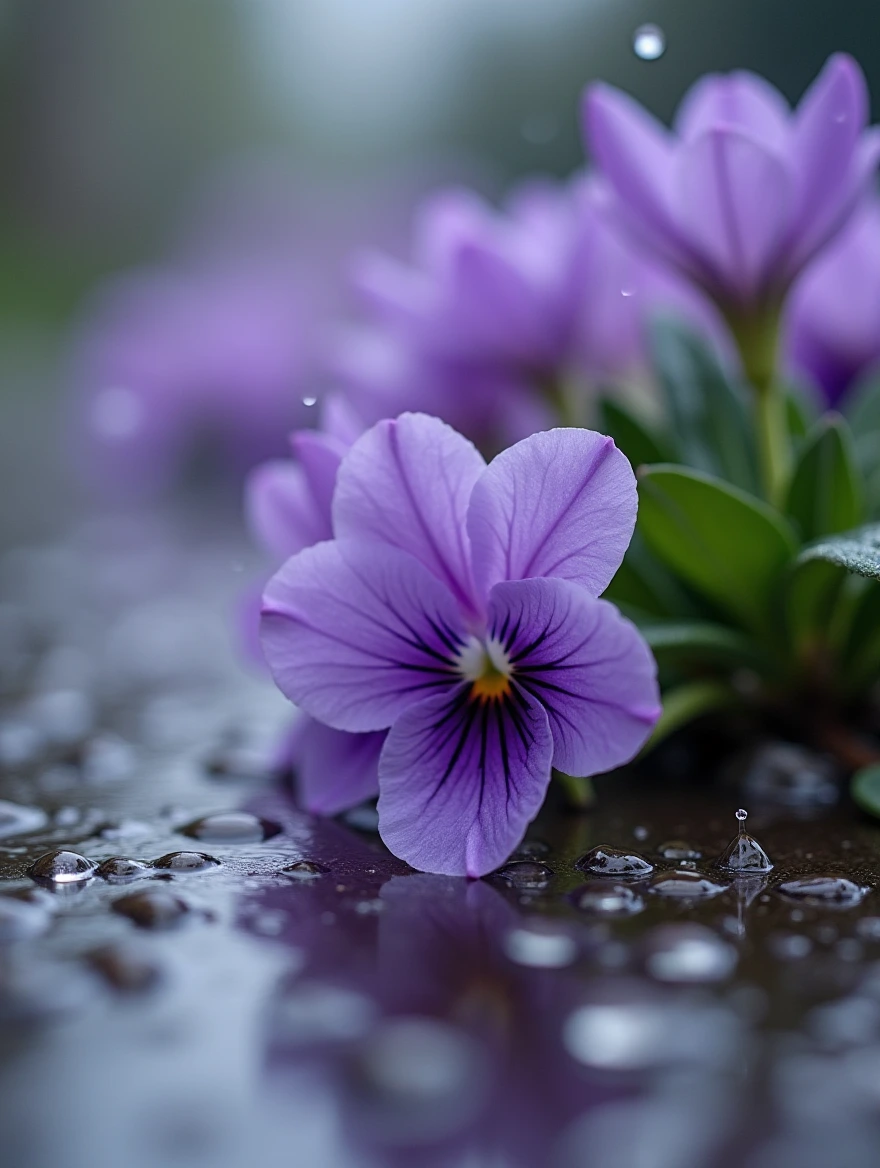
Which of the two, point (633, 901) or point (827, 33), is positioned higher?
point (827, 33)

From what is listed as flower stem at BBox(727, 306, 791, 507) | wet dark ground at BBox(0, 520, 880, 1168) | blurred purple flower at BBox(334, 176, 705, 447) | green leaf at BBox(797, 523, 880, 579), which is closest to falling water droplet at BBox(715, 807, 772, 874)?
wet dark ground at BBox(0, 520, 880, 1168)

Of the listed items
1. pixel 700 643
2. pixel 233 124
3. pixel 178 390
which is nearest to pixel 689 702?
pixel 700 643

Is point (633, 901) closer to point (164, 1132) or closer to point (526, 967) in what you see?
point (526, 967)

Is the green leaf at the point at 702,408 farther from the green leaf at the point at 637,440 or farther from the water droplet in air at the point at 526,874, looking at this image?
the water droplet in air at the point at 526,874

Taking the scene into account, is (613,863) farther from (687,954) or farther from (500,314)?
(500,314)

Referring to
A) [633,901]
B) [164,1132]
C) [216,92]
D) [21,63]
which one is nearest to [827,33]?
[633,901]

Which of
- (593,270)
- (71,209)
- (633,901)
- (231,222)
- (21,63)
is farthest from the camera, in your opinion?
(71,209)

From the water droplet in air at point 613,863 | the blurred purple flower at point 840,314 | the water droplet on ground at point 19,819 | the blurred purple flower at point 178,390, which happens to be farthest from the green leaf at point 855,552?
the blurred purple flower at point 178,390
